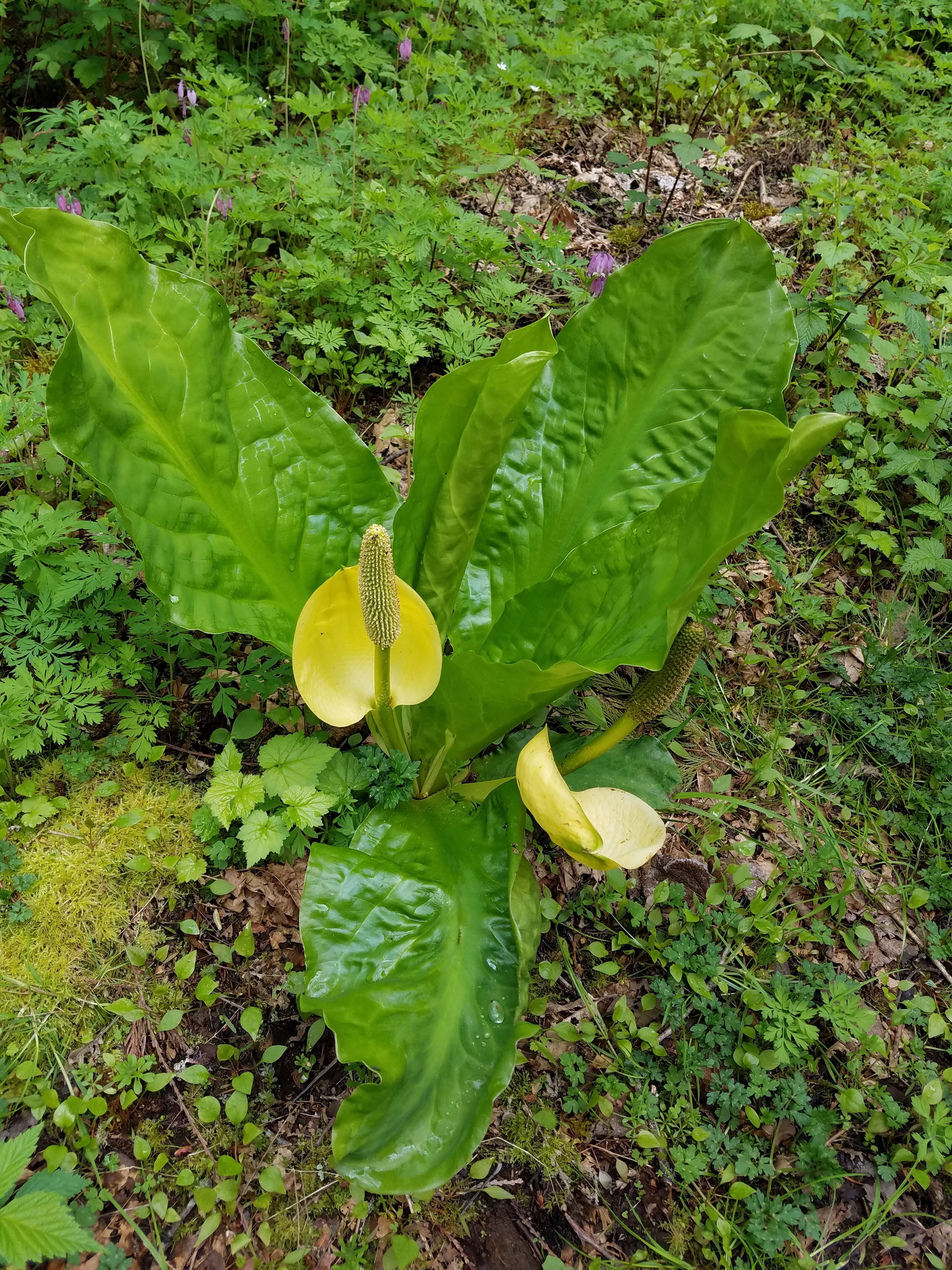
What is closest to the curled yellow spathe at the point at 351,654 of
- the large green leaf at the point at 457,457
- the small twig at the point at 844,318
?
the large green leaf at the point at 457,457

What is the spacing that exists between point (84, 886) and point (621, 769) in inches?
50.1

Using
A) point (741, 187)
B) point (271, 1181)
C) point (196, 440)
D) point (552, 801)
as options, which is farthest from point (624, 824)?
point (741, 187)

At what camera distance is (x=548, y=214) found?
11.4 ft

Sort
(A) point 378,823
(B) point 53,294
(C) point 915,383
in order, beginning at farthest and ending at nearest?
(C) point 915,383 → (A) point 378,823 → (B) point 53,294

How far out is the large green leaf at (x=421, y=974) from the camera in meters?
1.37

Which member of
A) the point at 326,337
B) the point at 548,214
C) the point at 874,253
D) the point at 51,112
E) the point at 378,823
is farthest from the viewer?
the point at 874,253

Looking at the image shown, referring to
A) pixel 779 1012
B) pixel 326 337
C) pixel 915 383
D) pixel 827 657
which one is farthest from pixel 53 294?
pixel 915 383

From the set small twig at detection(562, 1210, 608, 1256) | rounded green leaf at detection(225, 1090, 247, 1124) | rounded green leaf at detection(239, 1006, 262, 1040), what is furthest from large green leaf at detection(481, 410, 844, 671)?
small twig at detection(562, 1210, 608, 1256)

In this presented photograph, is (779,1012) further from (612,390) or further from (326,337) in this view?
(326,337)

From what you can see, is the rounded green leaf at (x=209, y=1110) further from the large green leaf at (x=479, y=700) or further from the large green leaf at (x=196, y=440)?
the large green leaf at (x=196, y=440)

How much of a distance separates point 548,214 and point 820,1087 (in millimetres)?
3244

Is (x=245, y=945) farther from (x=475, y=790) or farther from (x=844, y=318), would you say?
(x=844, y=318)

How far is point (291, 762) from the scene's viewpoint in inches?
73.6

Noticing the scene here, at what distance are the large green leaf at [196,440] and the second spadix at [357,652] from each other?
6.0 inches
